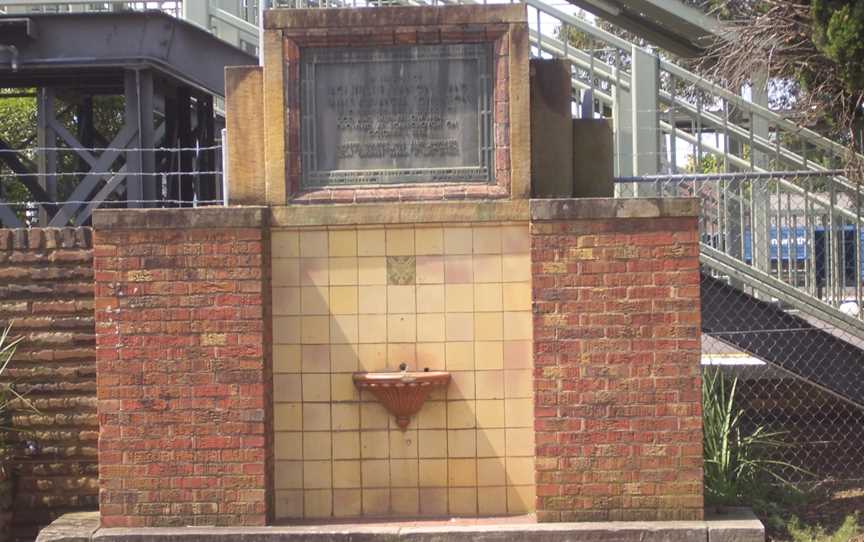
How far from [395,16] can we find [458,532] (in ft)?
10.9

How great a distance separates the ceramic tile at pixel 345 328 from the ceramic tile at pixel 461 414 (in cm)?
77

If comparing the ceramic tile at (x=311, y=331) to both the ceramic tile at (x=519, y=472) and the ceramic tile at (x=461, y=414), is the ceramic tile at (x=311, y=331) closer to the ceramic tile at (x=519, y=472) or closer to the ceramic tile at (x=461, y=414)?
the ceramic tile at (x=461, y=414)

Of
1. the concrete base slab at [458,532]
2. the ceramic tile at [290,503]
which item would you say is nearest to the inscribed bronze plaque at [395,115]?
the ceramic tile at [290,503]

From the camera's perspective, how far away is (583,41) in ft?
55.6

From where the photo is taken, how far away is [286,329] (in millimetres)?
7695

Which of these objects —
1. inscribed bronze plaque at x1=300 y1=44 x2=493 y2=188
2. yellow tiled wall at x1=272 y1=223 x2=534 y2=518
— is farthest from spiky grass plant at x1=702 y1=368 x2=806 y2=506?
inscribed bronze plaque at x1=300 y1=44 x2=493 y2=188

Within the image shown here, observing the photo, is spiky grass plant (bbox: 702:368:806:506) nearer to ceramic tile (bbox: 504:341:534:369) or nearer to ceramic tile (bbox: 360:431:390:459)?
ceramic tile (bbox: 504:341:534:369)

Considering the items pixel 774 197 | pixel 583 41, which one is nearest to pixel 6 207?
pixel 774 197

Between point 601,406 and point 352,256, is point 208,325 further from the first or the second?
point 601,406

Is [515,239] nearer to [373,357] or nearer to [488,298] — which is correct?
[488,298]

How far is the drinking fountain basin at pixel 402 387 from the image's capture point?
744 cm

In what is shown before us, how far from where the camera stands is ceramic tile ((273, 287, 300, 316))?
770cm

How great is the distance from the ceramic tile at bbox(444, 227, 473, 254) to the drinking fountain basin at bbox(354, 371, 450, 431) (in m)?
0.80

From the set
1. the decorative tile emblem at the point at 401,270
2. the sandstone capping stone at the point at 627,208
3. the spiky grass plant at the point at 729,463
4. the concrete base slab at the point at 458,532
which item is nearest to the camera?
the concrete base slab at the point at 458,532
